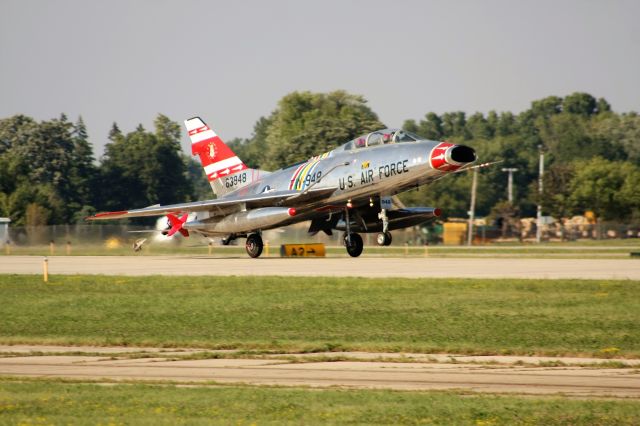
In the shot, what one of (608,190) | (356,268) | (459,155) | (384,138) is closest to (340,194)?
(384,138)

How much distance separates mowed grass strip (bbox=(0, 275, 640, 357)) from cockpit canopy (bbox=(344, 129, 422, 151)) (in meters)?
8.81

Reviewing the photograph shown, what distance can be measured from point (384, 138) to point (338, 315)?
1451 centimetres

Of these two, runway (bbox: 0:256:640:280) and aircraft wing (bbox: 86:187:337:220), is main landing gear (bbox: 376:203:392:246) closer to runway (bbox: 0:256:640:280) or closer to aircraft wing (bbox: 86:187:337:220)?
runway (bbox: 0:256:640:280)

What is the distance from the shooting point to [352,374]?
14.0 meters

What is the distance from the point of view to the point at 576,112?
19550 centimetres

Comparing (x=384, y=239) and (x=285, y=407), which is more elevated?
(x=384, y=239)

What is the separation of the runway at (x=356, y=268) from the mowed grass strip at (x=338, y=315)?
2811mm

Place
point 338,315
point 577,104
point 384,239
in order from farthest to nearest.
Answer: point 577,104 → point 384,239 → point 338,315

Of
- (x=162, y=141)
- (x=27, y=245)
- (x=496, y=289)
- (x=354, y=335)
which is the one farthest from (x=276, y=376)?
(x=162, y=141)

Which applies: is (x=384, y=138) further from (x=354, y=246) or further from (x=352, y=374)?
(x=352, y=374)

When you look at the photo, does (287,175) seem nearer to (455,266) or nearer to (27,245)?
(455,266)

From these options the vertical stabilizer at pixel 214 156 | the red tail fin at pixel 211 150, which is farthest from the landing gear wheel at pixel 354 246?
the red tail fin at pixel 211 150

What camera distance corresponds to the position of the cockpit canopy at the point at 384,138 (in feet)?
111

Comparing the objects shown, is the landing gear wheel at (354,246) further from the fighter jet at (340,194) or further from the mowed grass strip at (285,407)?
the mowed grass strip at (285,407)
